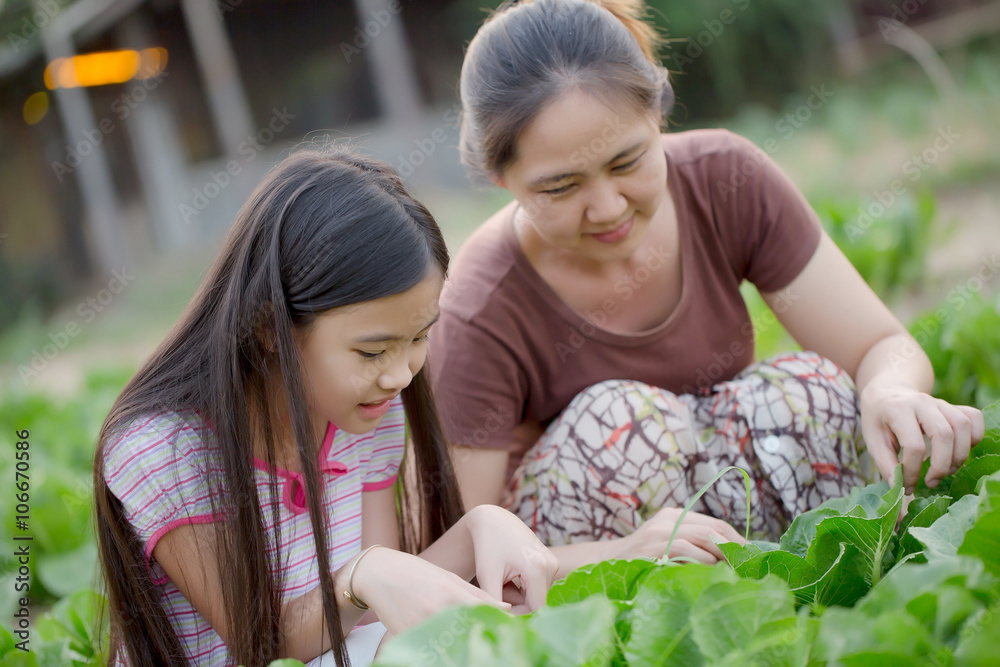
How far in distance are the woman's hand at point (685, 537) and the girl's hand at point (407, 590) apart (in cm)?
35

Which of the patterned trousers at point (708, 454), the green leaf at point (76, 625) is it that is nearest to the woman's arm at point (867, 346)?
the patterned trousers at point (708, 454)

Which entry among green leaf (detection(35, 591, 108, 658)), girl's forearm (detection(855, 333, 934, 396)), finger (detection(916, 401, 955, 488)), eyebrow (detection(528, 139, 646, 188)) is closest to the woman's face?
eyebrow (detection(528, 139, 646, 188))

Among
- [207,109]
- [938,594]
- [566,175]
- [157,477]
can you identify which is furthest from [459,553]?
[207,109]

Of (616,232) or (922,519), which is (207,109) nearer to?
(616,232)

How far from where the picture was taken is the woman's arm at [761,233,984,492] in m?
1.32

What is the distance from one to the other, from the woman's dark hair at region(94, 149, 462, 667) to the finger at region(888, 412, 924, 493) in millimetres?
742

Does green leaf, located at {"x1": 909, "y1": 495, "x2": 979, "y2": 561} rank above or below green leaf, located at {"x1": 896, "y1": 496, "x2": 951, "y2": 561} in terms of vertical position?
above

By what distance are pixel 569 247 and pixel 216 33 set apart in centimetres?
828

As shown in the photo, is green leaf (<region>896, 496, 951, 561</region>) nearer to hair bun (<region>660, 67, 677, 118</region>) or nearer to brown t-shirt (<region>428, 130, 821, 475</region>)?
brown t-shirt (<region>428, 130, 821, 475</region>)

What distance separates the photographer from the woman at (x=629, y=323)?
1.60 meters

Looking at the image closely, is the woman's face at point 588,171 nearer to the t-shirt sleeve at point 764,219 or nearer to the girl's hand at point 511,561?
the t-shirt sleeve at point 764,219

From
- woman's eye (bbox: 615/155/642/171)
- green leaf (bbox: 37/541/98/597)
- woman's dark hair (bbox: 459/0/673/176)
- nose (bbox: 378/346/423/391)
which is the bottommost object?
green leaf (bbox: 37/541/98/597)

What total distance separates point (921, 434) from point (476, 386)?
83cm

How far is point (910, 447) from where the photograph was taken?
4.14 feet
